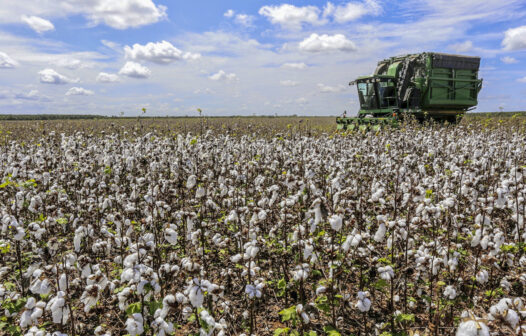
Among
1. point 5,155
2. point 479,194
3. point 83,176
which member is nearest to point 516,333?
point 479,194

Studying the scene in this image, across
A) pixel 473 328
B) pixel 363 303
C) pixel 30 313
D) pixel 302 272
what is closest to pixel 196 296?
pixel 302 272

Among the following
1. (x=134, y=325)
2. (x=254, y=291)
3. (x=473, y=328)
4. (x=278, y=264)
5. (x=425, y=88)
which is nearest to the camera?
(x=473, y=328)

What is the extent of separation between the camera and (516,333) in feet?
8.77

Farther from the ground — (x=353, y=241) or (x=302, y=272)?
(x=353, y=241)

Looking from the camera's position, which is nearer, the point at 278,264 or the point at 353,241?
the point at 353,241

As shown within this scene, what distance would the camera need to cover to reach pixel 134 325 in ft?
10.6

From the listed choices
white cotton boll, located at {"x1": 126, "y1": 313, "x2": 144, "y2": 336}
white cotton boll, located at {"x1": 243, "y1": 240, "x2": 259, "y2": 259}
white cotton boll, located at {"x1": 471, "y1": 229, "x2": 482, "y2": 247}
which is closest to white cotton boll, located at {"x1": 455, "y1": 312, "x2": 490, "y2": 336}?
white cotton boll, located at {"x1": 243, "y1": 240, "x2": 259, "y2": 259}

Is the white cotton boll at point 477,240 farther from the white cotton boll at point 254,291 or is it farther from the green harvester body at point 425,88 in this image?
the green harvester body at point 425,88

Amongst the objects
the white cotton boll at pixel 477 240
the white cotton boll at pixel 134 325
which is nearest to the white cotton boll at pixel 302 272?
the white cotton boll at pixel 134 325

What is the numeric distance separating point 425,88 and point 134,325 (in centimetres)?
2389

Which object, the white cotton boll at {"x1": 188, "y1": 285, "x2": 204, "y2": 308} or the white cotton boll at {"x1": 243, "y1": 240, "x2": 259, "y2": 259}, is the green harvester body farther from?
the white cotton boll at {"x1": 188, "y1": 285, "x2": 204, "y2": 308}

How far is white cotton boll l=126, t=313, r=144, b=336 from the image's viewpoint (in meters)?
3.21

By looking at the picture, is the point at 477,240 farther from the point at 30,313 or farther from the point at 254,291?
the point at 30,313

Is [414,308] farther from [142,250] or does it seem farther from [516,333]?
[142,250]
